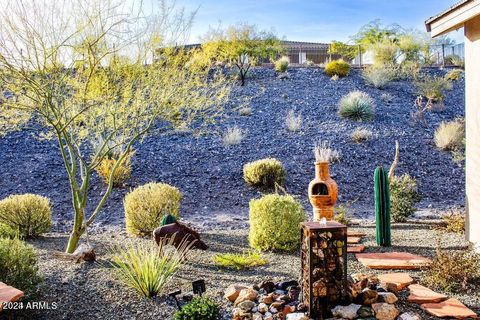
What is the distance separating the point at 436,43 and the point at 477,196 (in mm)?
26275

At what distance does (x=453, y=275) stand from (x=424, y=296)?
2.33ft

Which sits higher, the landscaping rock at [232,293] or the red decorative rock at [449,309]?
the landscaping rock at [232,293]

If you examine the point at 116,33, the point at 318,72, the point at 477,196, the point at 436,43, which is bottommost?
the point at 477,196

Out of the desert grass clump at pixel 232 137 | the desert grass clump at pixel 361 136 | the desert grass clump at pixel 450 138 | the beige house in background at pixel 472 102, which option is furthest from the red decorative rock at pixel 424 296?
the desert grass clump at pixel 450 138

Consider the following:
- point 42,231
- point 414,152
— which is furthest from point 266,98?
point 42,231

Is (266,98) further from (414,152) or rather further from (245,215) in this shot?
(245,215)

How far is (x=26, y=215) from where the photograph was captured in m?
8.56

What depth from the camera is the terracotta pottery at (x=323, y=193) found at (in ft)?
25.0

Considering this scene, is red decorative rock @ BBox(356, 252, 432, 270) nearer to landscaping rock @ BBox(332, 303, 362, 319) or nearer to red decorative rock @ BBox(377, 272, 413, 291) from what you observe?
red decorative rock @ BBox(377, 272, 413, 291)

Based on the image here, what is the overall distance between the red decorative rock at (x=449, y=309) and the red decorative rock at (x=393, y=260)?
3.94 ft

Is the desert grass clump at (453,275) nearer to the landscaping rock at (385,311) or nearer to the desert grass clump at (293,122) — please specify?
the landscaping rock at (385,311)

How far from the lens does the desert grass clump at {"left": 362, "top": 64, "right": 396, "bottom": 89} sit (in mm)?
22734

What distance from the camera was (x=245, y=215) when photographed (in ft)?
38.0

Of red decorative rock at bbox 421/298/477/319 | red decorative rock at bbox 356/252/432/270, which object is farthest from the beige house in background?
red decorative rock at bbox 421/298/477/319
